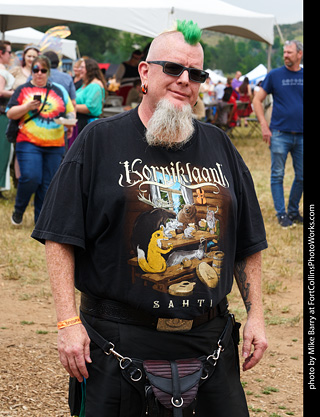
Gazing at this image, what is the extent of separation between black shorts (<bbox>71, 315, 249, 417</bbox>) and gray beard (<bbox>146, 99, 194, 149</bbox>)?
0.65 meters

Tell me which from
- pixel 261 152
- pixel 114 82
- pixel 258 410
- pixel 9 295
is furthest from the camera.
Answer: pixel 261 152

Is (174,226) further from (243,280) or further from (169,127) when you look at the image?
(243,280)

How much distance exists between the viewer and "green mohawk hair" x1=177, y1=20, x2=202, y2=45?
7.91ft

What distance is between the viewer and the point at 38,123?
7.54 m

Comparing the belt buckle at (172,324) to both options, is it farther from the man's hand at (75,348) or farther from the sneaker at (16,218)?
the sneaker at (16,218)

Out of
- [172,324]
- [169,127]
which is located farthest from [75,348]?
[169,127]

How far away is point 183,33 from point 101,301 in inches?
38.9

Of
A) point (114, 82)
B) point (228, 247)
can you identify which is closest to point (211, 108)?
point (114, 82)

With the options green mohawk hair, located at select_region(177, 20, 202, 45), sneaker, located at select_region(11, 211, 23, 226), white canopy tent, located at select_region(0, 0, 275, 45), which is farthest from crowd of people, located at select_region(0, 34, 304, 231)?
green mohawk hair, located at select_region(177, 20, 202, 45)

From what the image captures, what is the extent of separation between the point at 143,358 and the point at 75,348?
24 cm

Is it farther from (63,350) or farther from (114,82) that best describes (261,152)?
(63,350)

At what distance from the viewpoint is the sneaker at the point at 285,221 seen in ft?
27.8
